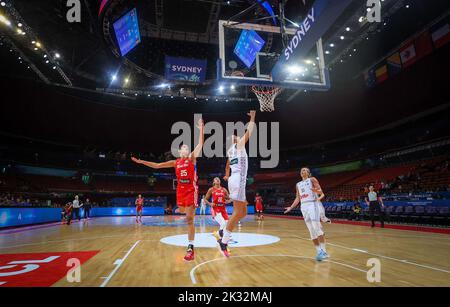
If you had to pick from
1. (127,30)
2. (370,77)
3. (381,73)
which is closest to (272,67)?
(127,30)

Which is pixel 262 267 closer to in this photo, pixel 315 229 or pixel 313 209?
pixel 315 229

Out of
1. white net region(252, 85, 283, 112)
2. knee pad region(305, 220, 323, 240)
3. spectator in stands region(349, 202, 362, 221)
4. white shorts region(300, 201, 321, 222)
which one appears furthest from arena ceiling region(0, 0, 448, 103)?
knee pad region(305, 220, 323, 240)

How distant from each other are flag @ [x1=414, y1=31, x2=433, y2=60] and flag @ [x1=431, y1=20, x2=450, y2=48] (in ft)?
1.21

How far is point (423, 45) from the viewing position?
20609 mm

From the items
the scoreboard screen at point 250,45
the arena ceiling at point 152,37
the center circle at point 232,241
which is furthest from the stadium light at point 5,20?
the center circle at point 232,241

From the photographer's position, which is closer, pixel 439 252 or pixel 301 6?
pixel 439 252

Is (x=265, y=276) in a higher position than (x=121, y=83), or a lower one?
lower

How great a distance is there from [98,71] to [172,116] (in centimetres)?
1318

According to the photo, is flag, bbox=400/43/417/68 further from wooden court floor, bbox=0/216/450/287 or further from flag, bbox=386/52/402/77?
wooden court floor, bbox=0/216/450/287

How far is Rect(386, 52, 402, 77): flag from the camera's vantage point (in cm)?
2259

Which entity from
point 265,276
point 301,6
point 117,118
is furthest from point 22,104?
point 265,276

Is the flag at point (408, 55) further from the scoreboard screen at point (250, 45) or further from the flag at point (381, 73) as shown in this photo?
the scoreboard screen at point (250, 45)

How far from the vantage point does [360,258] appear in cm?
564
